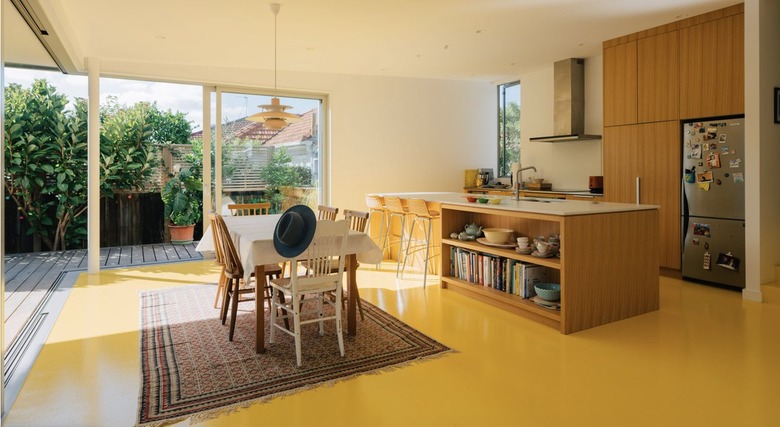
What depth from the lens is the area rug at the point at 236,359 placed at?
8.46 feet

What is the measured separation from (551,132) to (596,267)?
399cm

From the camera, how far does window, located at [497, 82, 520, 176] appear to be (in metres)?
8.22

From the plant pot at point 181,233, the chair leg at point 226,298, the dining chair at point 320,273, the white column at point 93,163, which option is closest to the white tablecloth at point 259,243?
the dining chair at point 320,273

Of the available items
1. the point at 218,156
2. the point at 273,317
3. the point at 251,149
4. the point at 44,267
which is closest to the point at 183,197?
the point at 218,156

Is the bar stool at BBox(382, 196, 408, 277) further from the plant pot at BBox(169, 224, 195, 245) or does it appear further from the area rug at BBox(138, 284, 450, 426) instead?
the plant pot at BBox(169, 224, 195, 245)

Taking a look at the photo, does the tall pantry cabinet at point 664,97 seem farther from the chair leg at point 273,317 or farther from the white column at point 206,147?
the white column at point 206,147

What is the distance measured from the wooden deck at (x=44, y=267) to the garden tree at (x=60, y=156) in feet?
1.74

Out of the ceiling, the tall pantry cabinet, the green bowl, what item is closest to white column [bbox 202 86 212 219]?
the ceiling

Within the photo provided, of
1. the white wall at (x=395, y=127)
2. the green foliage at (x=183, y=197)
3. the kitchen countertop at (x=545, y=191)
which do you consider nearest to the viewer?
the kitchen countertop at (x=545, y=191)

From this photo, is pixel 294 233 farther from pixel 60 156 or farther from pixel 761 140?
pixel 60 156

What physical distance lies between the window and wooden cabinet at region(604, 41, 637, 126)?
2358mm

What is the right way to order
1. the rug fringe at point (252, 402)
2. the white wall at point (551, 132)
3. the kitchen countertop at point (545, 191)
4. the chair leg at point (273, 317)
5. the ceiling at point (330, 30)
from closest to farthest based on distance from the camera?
the rug fringe at point (252, 402), the chair leg at point (273, 317), the ceiling at point (330, 30), the kitchen countertop at point (545, 191), the white wall at point (551, 132)

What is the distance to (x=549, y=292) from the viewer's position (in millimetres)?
3814

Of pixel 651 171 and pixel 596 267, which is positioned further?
pixel 651 171
